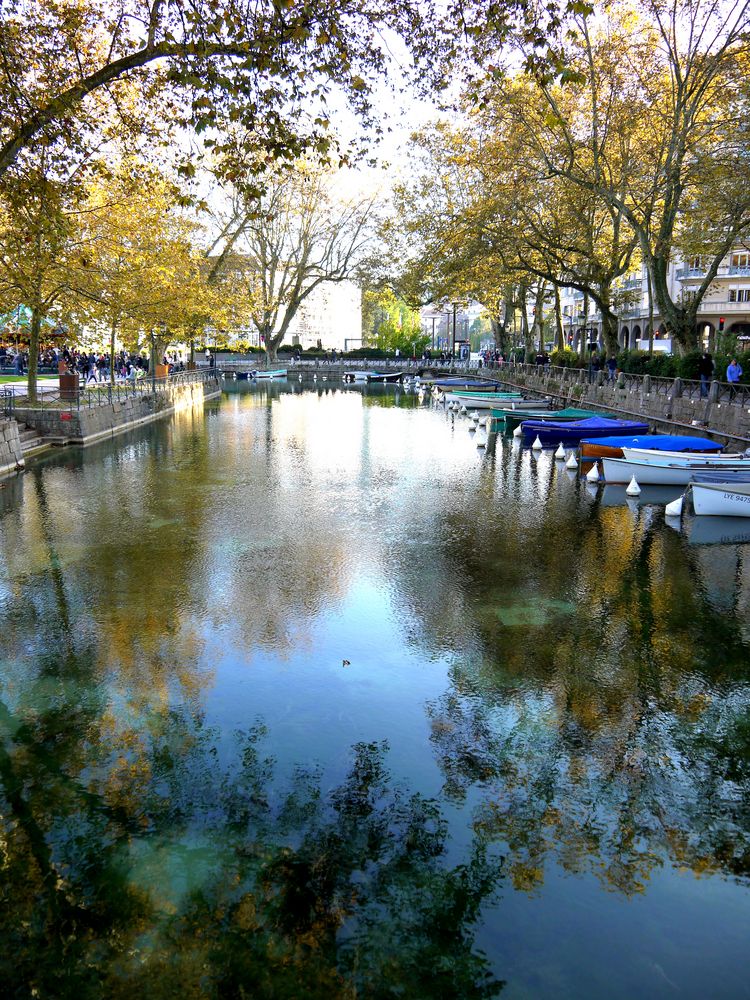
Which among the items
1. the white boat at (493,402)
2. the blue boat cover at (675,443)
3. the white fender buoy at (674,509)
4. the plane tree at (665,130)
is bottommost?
the white fender buoy at (674,509)

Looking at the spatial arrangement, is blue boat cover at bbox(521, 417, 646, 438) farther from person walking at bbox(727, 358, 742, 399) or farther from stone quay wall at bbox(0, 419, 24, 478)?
stone quay wall at bbox(0, 419, 24, 478)

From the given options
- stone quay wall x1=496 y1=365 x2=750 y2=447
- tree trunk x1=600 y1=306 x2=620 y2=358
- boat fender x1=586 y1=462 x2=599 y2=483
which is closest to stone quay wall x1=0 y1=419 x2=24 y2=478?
boat fender x1=586 y1=462 x2=599 y2=483

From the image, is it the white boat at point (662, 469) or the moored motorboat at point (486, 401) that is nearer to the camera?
the white boat at point (662, 469)

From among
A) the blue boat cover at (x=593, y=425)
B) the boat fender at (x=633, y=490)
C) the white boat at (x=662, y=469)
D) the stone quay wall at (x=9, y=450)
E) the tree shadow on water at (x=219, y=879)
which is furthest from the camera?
the blue boat cover at (x=593, y=425)

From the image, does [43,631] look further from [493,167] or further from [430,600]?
[493,167]

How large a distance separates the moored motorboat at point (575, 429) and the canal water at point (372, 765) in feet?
39.9

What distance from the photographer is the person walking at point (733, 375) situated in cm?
2320

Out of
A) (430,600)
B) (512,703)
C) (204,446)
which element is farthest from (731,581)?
Answer: (204,446)

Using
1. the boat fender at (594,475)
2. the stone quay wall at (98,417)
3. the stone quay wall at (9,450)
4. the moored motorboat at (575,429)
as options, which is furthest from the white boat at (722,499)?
the stone quay wall at (98,417)

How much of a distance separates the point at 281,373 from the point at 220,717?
6931 cm

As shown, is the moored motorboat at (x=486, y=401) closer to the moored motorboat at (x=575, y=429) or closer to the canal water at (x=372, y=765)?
the moored motorboat at (x=575, y=429)

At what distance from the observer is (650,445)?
66.4 ft

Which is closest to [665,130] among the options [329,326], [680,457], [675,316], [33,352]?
[675,316]

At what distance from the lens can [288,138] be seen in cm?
1009
